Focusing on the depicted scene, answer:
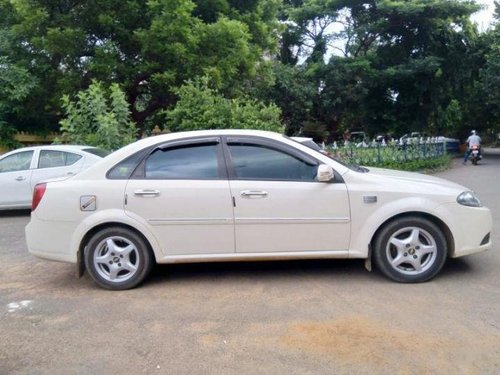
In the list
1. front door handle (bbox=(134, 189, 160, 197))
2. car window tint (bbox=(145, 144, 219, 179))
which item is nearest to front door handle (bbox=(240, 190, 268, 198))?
car window tint (bbox=(145, 144, 219, 179))

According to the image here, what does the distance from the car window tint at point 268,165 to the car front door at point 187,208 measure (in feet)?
0.62

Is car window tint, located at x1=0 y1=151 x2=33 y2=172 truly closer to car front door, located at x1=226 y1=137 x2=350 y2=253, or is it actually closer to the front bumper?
car front door, located at x1=226 y1=137 x2=350 y2=253

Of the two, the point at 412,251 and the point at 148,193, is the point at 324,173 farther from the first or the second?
the point at 148,193

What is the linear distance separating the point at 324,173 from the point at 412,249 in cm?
116

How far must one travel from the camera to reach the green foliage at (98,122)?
38.4 ft

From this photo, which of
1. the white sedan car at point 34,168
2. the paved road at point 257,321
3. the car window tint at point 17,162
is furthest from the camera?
the car window tint at point 17,162

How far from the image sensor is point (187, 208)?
4.89 metres

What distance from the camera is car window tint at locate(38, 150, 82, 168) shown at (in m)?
9.81

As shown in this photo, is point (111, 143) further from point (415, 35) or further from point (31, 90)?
point (415, 35)

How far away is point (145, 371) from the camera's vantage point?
3.34 metres

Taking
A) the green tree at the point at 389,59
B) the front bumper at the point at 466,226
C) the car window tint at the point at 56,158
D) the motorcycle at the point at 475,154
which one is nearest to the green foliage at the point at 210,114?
the car window tint at the point at 56,158

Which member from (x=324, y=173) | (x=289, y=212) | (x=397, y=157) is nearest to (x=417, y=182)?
(x=324, y=173)

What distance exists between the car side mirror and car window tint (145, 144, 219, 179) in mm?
1029

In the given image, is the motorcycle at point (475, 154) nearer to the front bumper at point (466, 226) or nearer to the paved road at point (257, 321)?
the paved road at point (257, 321)
